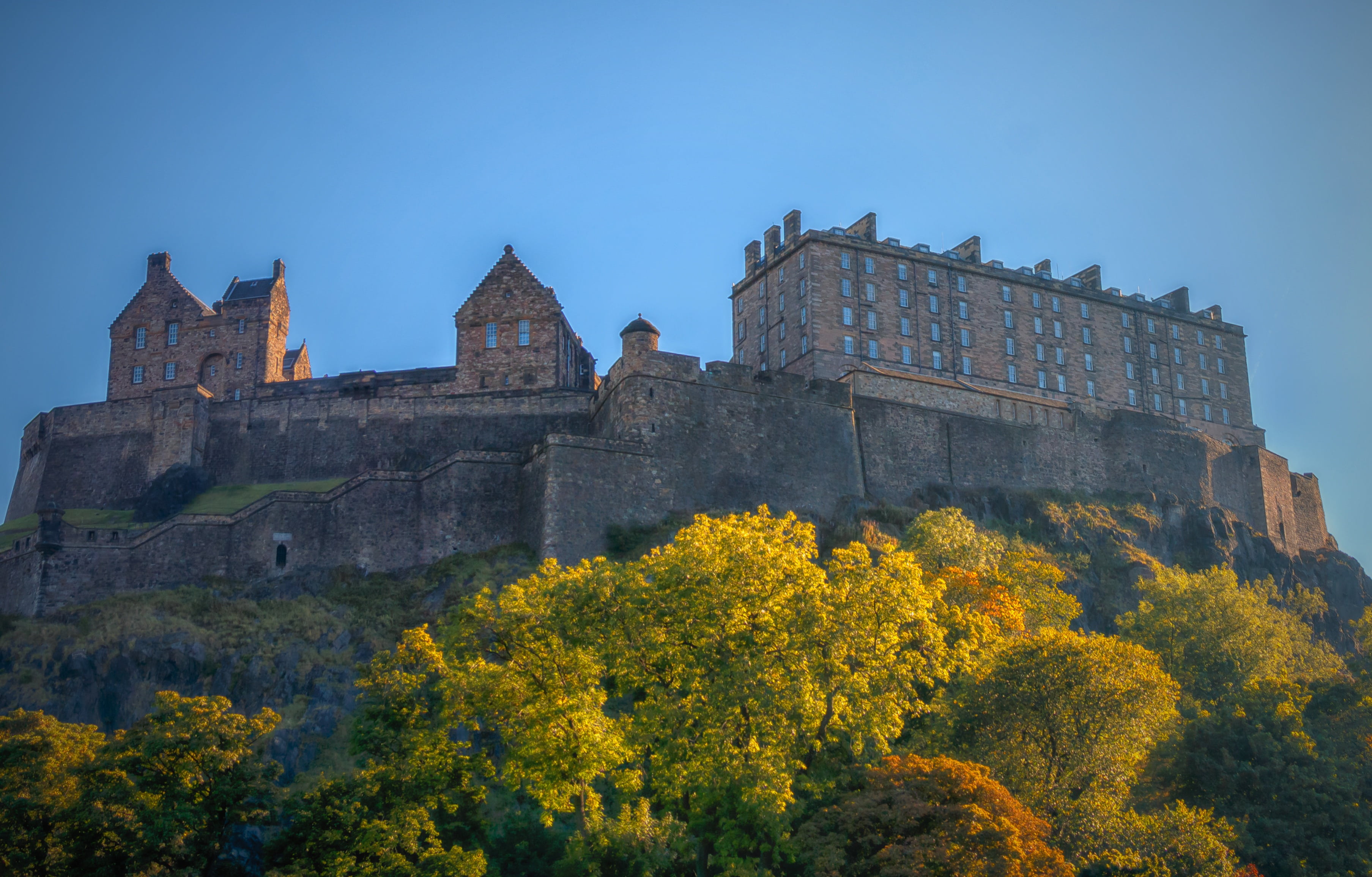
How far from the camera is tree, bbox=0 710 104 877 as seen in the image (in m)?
27.7

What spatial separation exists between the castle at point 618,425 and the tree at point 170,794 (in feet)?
61.7

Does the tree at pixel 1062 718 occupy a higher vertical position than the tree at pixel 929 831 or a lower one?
higher

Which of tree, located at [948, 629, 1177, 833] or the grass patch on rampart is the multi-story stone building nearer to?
the grass patch on rampart

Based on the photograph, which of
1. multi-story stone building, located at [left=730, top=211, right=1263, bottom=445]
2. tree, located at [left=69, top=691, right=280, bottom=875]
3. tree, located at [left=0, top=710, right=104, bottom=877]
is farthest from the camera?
multi-story stone building, located at [left=730, top=211, right=1263, bottom=445]

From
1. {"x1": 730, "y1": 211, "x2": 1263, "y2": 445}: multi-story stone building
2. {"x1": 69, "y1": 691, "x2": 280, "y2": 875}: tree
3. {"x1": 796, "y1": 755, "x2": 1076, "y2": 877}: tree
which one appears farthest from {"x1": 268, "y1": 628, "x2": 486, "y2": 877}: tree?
{"x1": 730, "y1": 211, "x2": 1263, "y2": 445}: multi-story stone building

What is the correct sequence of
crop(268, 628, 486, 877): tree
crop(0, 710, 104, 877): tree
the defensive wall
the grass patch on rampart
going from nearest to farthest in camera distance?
crop(0, 710, 104, 877): tree
crop(268, 628, 486, 877): tree
the defensive wall
the grass patch on rampart

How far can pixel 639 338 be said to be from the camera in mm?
51469

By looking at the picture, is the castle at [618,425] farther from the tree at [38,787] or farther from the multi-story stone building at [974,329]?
the tree at [38,787]

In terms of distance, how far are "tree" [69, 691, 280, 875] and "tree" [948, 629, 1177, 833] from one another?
54.9ft

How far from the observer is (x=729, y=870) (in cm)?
2861

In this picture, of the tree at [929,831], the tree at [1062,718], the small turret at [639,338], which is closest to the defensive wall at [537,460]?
the small turret at [639,338]

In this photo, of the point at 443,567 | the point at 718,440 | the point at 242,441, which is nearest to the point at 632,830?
the point at 443,567

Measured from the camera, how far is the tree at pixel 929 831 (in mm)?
26797

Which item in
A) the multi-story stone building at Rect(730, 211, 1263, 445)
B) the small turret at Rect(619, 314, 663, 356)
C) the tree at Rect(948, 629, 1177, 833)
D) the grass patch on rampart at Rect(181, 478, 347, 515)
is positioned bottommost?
the tree at Rect(948, 629, 1177, 833)
